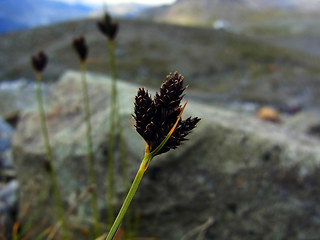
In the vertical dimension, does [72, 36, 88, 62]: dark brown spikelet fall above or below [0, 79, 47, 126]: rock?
above

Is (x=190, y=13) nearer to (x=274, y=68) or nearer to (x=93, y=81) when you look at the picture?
(x=274, y=68)

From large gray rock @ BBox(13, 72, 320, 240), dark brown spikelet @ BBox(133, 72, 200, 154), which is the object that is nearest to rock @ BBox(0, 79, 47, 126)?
large gray rock @ BBox(13, 72, 320, 240)

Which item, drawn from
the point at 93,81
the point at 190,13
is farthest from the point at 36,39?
the point at 190,13

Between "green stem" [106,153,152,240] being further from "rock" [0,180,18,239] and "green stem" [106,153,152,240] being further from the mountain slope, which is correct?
the mountain slope

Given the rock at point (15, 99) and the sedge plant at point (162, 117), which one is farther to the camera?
the rock at point (15, 99)

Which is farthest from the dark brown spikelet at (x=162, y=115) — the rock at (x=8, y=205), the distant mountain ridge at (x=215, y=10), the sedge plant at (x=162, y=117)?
the distant mountain ridge at (x=215, y=10)

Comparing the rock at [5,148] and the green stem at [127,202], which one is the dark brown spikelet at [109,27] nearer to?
the green stem at [127,202]
